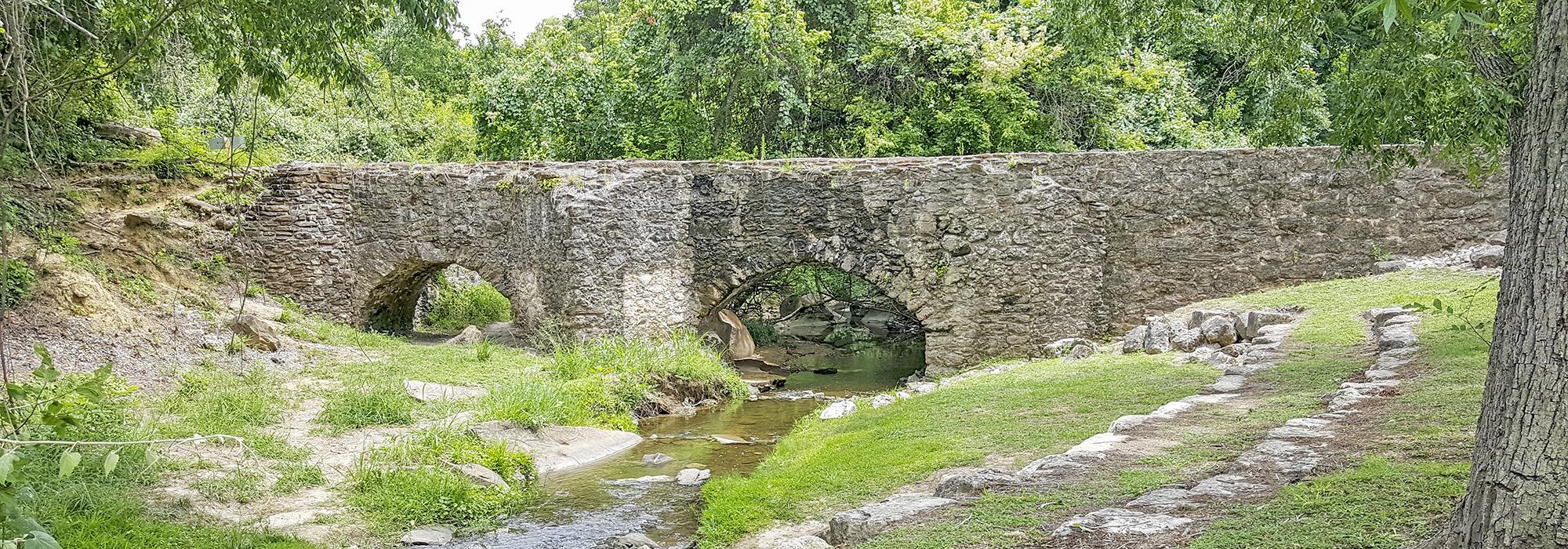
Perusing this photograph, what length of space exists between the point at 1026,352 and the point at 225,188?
9791 millimetres

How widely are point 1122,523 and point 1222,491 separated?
1.93 ft

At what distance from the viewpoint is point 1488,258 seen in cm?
1089

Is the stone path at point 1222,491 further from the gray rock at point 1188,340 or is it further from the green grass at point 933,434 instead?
the gray rock at point 1188,340

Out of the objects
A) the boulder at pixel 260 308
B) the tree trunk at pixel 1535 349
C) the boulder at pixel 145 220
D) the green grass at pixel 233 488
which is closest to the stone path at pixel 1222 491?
the tree trunk at pixel 1535 349

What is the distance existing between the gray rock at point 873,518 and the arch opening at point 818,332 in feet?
25.5

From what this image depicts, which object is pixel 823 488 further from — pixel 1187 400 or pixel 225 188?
pixel 225 188

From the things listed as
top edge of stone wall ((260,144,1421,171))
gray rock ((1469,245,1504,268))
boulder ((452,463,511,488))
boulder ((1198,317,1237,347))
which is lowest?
boulder ((452,463,511,488))

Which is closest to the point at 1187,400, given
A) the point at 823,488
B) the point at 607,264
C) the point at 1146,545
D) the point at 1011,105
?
the point at 823,488

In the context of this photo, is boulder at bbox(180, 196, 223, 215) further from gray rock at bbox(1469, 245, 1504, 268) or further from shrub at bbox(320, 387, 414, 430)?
gray rock at bbox(1469, 245, 1504, 268)

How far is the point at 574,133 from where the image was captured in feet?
59.9

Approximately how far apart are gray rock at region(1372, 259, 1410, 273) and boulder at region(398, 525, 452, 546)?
10170mm

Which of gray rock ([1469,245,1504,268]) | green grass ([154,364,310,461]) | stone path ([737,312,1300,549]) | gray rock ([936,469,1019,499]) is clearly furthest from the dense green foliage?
gray rock ([936,469,1019,499])

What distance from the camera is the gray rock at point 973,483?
5.23 meters

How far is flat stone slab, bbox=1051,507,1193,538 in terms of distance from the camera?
13.6 feet
